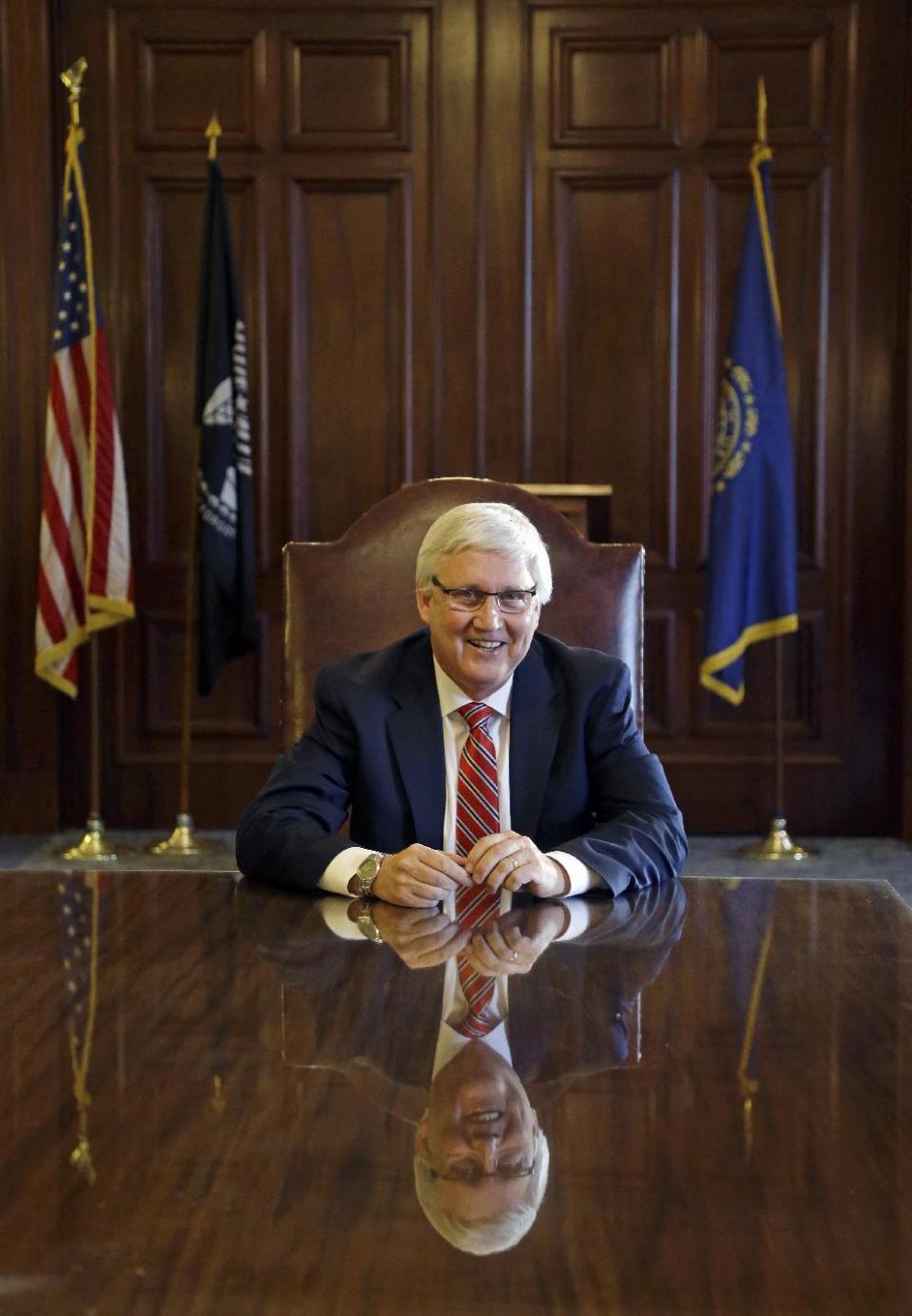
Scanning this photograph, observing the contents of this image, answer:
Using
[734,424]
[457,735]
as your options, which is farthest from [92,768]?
[457,735]

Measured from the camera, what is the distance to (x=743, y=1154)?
0.97 meters

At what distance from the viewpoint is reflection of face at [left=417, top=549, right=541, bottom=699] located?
2.32 m

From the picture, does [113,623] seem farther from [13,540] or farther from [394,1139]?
[394,1139]

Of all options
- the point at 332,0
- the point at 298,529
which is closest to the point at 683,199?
the point at 332,0

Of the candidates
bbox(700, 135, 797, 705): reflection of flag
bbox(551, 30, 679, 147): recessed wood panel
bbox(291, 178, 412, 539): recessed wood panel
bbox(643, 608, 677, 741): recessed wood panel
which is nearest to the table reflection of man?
bbox(700, 135, 797, 705): reflection of flag

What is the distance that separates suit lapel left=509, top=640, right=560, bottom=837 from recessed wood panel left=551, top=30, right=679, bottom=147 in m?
3.53

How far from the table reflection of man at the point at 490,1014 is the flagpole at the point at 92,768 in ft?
11.4

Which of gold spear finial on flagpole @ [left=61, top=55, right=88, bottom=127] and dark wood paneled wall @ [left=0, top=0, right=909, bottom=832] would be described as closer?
gold spear finial on flagpole @ [left=61, top=55, right=88, bottom=127]

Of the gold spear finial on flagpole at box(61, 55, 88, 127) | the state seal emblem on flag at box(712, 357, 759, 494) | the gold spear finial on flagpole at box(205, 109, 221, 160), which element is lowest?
the state seal emblem on flag at box(712, 357, 759, 494)

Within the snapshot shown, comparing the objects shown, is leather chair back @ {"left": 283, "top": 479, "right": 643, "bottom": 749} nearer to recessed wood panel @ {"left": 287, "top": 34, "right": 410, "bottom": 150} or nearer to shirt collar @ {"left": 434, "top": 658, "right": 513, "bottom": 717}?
shirt collar @ {"left": 434, "top": 658, "right": 513, "bottom": 717}

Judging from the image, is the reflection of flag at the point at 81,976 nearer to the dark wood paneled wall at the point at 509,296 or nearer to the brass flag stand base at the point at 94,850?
the brass flag stand base at the point at 94,850

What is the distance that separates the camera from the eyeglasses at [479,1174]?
2.99 ft

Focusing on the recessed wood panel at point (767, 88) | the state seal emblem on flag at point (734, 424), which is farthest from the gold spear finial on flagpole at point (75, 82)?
the state seal emblem on flag at point (734, 424)

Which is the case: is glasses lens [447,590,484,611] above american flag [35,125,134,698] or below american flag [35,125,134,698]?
below
